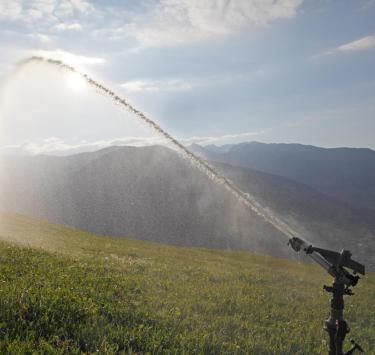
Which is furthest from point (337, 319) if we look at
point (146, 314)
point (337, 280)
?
point (146, 314)

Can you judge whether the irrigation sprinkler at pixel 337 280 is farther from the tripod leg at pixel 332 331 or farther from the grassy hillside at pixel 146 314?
the grassy hillside at pixel 146 314

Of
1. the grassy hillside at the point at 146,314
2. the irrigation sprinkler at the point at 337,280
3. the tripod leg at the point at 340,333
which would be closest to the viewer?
the irrigation sprinkler at the point at 337,280

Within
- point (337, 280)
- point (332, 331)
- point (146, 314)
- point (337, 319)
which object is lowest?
point (146, 314)

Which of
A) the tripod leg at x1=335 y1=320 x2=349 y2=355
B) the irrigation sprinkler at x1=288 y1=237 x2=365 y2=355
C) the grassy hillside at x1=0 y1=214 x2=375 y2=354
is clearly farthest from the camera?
the grassy hillside at x1=0 y1=214 x2=375 y2=354

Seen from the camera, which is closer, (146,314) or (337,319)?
(337,319)

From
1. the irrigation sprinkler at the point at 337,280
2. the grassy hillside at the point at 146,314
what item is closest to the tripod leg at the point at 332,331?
the irrigation sprinkler at the point at 337,280

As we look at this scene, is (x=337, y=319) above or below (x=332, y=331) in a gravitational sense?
above

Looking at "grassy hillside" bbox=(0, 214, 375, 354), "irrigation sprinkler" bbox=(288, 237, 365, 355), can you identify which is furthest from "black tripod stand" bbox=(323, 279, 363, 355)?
"grassy hillside" bbox=(0, 214, 375, 354)

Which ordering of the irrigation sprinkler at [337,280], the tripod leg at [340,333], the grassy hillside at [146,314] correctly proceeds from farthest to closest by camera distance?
the grassy hillside at [146,314] < the tripod leg at [340,333] < the irrigation sprinkler at [337,280]

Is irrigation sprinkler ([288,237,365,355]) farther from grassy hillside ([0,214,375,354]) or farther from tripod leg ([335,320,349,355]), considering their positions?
grassy hillside ([0,214,375,354])

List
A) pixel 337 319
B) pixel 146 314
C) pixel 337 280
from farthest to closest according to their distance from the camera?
pixel 146 314 < pixel 337 319 < pixel 337 280

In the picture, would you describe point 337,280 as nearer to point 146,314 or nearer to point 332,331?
point 332,331

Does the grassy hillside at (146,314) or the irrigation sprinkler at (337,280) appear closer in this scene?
the irrigation sprinkler at (337,280)

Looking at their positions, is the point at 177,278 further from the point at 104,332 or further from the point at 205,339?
the point at 104,332
